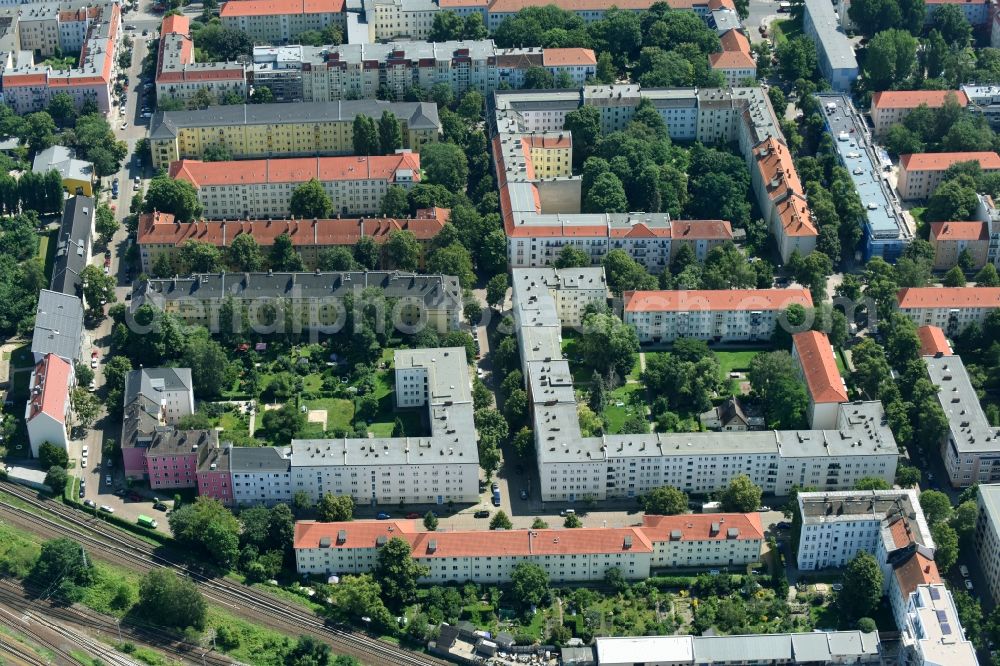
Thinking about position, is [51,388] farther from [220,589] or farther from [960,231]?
[960,231]

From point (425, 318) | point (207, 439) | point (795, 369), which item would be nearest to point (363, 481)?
point (207, 439)

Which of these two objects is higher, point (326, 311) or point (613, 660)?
point (326, 311)

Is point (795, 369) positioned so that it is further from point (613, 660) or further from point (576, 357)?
point (613, 660)

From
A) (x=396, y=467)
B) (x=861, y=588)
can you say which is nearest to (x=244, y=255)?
(x=396, y=467)

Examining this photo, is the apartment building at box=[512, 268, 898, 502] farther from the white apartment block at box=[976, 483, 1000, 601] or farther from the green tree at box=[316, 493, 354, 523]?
the green tree at box=[316, 493, 354, 523]

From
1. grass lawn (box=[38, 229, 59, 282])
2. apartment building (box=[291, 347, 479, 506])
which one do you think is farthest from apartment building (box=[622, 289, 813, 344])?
grass lawn (box=[38, 229, 59, 282])

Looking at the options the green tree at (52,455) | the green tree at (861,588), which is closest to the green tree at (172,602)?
the green tree at (52,455)

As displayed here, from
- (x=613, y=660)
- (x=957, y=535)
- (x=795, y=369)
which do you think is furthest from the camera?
(x=795, y=369)

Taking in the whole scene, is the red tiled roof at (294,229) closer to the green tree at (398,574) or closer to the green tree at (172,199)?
the green tree at (172,199)
